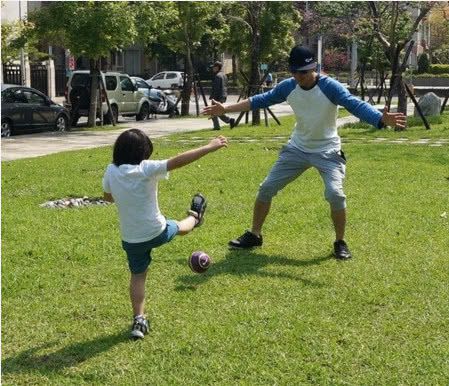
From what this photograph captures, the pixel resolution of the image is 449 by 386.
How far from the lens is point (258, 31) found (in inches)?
952

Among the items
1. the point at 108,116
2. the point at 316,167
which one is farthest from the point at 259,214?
the point at 108,116

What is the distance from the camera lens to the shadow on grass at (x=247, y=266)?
5629 mm

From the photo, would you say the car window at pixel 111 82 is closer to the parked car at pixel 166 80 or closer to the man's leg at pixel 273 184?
the man's leg at pixel 273 184

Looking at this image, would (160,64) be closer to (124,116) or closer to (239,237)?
(124,116)

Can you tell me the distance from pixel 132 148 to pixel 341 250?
2457 millimetres

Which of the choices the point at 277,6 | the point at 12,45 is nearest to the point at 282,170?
the point at 12,45

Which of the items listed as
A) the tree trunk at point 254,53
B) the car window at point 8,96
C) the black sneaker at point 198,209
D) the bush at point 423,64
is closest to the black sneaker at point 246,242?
the black sneaker at point 198,209

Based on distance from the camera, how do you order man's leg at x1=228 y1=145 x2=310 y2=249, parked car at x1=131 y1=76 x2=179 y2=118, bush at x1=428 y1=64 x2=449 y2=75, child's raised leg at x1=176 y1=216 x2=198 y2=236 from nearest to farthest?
child's raised leg at x1=176 y1=216 x2=198 y2=236
man's leg at x1=228 y1=145 x2=310 y2=249
parked car at x1=131 y1=76 x2=179 y2=118
bush at x1=428 y1=64 x2=449 y2=75

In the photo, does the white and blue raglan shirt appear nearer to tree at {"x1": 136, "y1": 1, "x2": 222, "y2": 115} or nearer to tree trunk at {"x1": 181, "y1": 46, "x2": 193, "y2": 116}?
tree at {"x1": 136, "y1": 1, "x2": 222, "y2": 115}

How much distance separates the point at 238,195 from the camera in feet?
30.0

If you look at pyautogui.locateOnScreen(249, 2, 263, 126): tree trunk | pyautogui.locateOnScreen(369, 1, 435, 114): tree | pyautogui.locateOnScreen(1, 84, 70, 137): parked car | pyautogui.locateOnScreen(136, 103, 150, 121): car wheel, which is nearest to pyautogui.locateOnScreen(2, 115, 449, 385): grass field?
pyautogui.locateOnScreen(1, 84, 70, 137): parked car

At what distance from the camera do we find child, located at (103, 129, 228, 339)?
4.47m

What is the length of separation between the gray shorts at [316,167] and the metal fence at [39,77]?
34.0m

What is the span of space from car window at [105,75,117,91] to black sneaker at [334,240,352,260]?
61.4 ft
